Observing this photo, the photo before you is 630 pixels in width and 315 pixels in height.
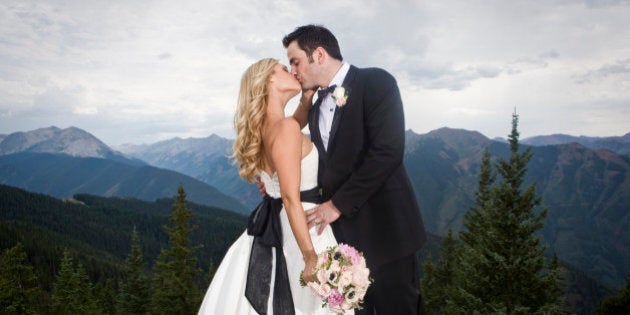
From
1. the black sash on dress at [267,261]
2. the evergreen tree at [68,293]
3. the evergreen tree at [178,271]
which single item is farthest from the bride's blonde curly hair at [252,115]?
the evergreen tree at [68,293]

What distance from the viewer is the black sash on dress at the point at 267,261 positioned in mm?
4199

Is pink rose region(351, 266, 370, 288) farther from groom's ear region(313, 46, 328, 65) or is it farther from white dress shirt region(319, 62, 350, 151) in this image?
groom's ear region(313, 46, 328, 65)

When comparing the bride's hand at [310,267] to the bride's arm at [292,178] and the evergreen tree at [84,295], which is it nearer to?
the bride's arm at [292,178]

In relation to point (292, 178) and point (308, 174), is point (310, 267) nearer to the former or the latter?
point (292, 178)

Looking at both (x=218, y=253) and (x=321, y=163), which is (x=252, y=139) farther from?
(x=218, y=253)

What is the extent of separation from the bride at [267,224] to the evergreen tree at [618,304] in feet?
117

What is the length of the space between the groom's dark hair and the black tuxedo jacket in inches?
14.6

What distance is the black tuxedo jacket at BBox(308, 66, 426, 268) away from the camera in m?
3.92

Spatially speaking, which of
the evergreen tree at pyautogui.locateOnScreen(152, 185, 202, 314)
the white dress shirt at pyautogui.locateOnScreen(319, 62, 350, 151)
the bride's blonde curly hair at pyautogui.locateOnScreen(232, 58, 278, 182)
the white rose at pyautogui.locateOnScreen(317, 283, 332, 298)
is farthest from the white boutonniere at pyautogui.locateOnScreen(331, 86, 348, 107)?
the evergreen tree at pyautogui.locateOnScreen(152, 185, 202, 314)

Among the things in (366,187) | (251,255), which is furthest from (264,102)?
(251,255)

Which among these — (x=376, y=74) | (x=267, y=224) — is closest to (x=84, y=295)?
(x=267, y=224)

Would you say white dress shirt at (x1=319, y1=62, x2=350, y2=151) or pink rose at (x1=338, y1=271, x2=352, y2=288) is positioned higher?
white dress shirt at (x1=319, y1=62, x2=350, y2=151)

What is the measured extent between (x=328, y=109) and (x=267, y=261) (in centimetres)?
172

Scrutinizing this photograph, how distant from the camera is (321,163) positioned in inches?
166
